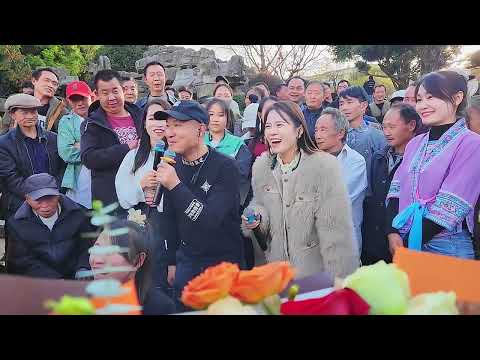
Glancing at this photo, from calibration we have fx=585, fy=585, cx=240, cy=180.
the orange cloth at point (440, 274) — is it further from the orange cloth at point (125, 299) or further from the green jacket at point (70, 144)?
the green jacket at point (70, 144)

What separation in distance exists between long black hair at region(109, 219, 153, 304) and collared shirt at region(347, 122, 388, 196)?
3.73 ft

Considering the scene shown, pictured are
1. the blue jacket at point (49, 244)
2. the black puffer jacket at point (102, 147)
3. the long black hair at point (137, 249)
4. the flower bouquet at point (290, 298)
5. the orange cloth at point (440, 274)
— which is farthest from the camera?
the black puffer jacket at point (102, 147)

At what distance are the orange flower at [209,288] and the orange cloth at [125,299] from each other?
0.70 ft

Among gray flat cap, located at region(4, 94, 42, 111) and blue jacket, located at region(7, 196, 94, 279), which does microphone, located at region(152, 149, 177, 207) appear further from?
gray flat cap, located at region(4, 94, 42, 111)

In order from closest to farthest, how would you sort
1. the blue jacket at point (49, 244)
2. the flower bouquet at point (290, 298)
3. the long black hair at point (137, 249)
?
the flower bouquet at point (290, 298)
the long black hair at point (137, 249)
the blue jacket at point (49, 244)

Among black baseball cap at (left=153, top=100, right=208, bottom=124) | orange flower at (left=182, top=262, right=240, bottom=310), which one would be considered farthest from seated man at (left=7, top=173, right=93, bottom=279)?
orange flower at (left=182, top=262, right=240, bottom=310)

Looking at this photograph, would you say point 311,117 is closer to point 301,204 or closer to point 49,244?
point 301,204

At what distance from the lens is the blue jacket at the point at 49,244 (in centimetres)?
258

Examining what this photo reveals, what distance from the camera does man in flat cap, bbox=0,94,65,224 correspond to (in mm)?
2752

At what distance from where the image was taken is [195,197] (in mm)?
2719

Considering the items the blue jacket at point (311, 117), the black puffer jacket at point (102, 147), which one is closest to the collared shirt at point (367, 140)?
the blue jacket at point (311, 117)

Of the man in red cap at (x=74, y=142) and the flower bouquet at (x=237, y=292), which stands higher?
the man in red cap at (x=74, y=142)
